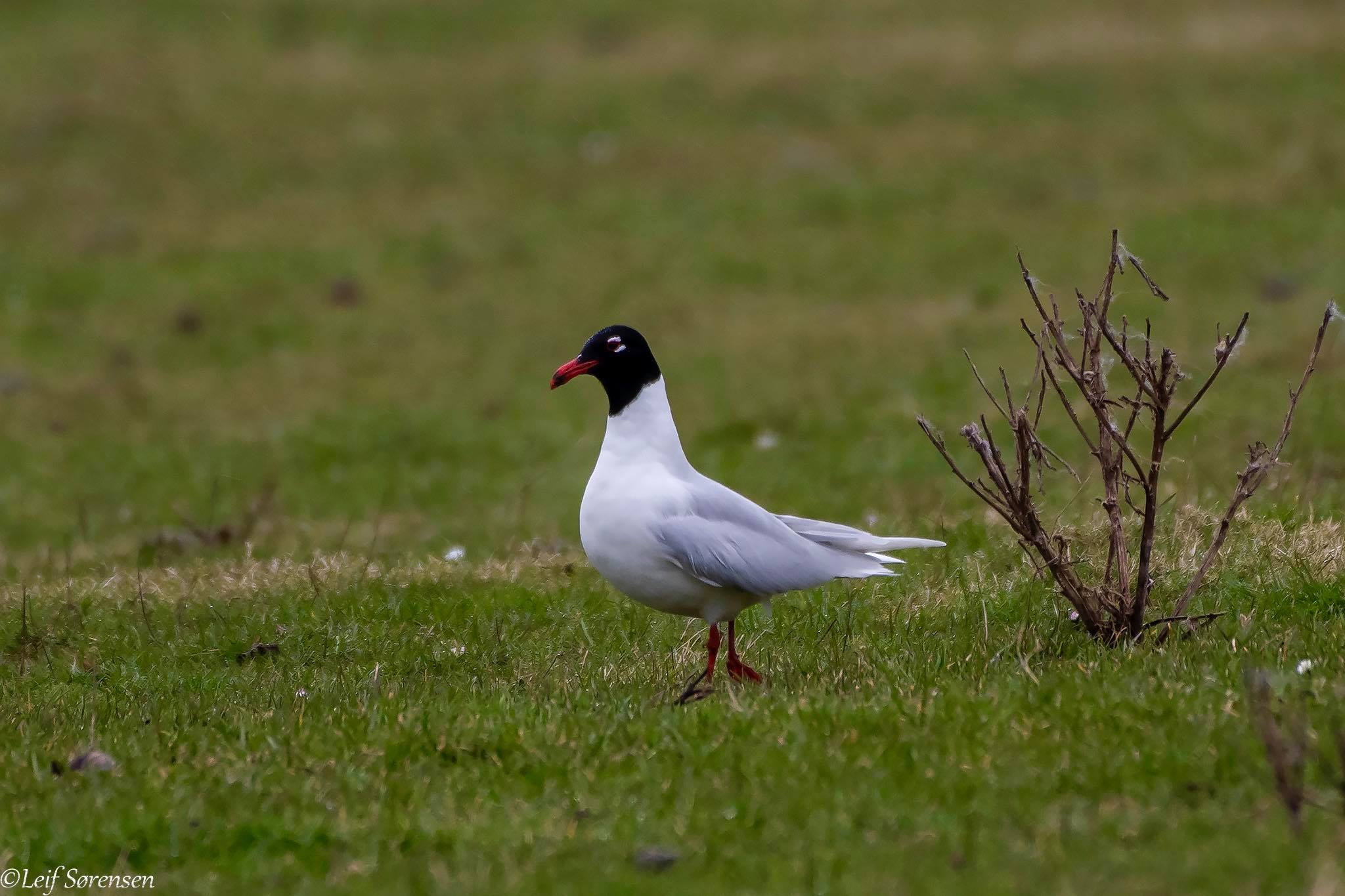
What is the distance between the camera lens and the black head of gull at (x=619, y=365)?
6363mm

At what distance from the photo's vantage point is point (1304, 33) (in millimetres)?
25344

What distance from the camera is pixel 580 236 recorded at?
20719 millimetres

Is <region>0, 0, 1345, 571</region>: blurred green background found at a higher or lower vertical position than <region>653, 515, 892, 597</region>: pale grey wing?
higher

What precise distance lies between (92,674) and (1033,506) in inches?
158

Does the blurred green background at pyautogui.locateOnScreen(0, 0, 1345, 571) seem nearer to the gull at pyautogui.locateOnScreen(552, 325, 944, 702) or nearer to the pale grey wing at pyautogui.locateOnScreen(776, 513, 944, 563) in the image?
the pale grey wing at pyautogui.locateOnScreen(776, 513, 944, 563)

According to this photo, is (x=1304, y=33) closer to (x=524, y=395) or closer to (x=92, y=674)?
(x=524, y=395)

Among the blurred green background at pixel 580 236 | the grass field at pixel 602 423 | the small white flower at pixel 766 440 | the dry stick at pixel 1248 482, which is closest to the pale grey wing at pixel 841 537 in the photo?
the grass field at pixel 602 423

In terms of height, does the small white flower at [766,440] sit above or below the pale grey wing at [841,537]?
above

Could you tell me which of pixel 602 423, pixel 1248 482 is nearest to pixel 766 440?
pixel 602 423

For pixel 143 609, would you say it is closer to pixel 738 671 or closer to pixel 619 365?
pixel 619 365

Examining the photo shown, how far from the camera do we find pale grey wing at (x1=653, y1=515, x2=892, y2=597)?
5930 mm

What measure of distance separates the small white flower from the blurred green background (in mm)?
47

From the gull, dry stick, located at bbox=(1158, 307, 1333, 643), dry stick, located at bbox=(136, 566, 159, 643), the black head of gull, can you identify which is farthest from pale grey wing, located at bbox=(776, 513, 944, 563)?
dry stick, located at bbox=(136, 566, 159, 643)

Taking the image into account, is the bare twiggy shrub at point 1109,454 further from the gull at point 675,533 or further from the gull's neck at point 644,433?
the gull's neck at point 644,433
